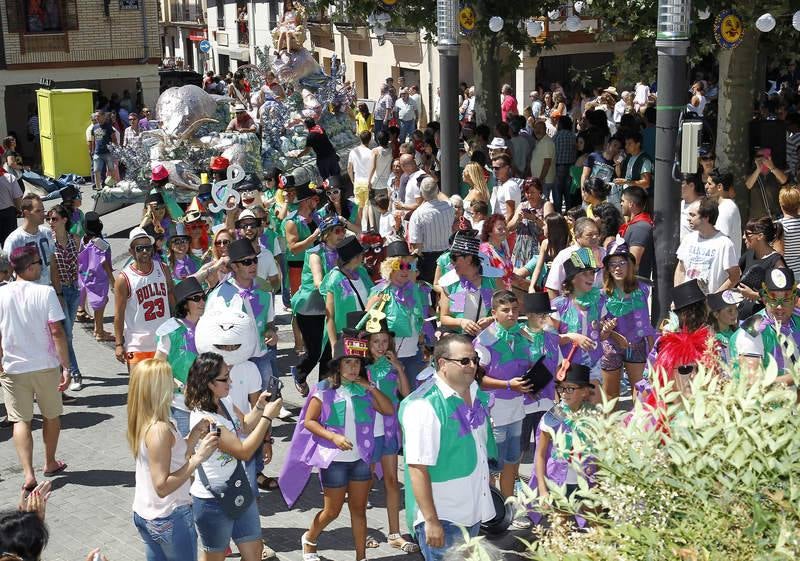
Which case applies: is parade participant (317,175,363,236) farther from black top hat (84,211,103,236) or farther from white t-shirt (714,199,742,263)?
white t-shirt (714,199,742,263)

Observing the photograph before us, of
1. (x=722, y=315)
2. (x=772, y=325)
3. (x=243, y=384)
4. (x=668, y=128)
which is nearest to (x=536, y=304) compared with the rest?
(x=722, y=315)

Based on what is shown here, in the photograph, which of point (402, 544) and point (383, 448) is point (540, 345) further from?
point (402, 544)

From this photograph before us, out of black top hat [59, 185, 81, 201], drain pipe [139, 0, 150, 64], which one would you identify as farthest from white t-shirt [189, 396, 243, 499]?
drain pipe [139, 0, 150, 64]

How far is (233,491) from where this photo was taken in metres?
6.27

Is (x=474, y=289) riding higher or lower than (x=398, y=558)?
higher

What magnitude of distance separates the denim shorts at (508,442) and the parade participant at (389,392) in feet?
2.21

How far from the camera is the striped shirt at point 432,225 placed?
1147cm

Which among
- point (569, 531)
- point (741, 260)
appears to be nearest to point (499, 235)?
point (741, 260)

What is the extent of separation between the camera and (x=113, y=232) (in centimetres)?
1988

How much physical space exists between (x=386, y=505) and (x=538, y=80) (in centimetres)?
2870

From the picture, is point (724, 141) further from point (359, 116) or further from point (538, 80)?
point (538, 80)

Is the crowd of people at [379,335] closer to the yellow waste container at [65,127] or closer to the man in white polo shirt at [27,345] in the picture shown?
the man in white polo shirt at [27,345]

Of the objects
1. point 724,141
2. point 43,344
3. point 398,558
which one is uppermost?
point 724,141

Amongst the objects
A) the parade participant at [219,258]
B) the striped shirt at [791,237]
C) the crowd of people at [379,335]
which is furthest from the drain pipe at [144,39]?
the striped shirt at [791,237]
